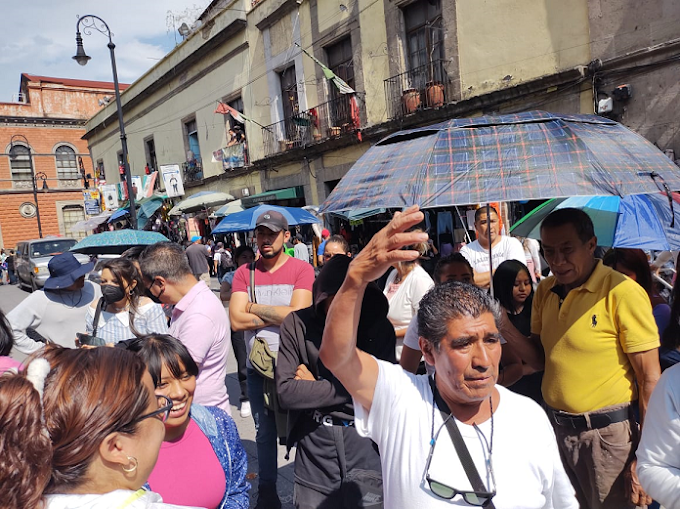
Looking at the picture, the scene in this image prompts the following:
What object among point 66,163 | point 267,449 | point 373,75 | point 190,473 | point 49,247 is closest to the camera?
point 190,473

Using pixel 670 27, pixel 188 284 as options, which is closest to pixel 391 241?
pixel 188 284

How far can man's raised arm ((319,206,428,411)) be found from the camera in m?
1.45

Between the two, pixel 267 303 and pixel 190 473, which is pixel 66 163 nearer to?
pixel 267 303

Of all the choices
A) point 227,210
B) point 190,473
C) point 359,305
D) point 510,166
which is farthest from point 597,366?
point 227,210

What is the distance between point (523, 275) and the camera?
3.10 metres

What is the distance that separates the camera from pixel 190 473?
6.49 feet

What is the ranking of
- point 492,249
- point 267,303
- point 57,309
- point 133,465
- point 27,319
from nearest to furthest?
point 133,465
point 267,303
point 27,319
point 57,309
point 492,249

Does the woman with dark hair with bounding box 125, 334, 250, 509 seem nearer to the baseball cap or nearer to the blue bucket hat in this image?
the baseball cap

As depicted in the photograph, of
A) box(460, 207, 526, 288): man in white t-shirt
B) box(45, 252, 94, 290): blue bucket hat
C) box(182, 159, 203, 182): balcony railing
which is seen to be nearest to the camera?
box(45, 252, 94, 290): blue bucket hat

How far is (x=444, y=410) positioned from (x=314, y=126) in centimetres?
1349

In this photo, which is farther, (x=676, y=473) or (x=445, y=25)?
(x=445, y=25)

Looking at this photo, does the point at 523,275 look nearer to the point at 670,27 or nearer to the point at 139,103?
→ the point at 670,27

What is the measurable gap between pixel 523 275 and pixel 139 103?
25.4m

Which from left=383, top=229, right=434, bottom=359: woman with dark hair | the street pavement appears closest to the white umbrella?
the street pavement
